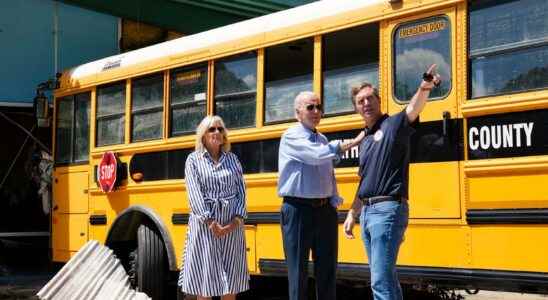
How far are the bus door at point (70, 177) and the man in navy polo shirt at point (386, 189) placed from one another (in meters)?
4.27

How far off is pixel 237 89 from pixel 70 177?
266 centimetres

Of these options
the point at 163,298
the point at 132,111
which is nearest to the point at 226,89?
the point at 132,111

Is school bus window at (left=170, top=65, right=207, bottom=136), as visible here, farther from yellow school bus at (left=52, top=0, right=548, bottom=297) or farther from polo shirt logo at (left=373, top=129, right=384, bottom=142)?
polo shirt logo at (left=373, top=129, right=384, bottom=142)

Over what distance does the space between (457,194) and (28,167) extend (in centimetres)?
886

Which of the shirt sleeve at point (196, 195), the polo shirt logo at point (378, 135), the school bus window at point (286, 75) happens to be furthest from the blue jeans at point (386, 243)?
the school bus window at point (286, 75)

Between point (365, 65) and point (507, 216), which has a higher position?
point (365, 65)

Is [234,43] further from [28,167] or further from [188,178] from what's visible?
[28,167]

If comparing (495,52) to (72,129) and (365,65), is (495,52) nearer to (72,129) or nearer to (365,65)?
(365,65)

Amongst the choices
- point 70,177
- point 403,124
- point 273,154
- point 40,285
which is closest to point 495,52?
point 403,124

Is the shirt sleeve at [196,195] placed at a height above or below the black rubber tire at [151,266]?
above

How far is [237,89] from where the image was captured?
6.03 m

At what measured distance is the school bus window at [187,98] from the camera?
6371 mm

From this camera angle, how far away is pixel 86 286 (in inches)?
266

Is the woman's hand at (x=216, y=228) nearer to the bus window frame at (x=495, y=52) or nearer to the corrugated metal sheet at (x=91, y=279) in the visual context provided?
the bus window frame at (x=495, y=52)
